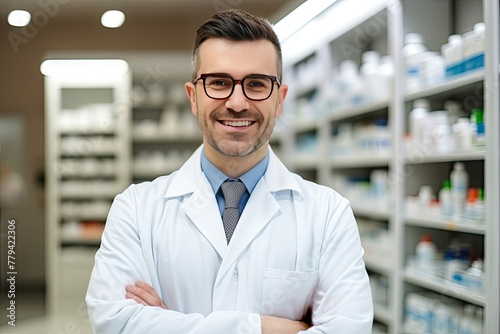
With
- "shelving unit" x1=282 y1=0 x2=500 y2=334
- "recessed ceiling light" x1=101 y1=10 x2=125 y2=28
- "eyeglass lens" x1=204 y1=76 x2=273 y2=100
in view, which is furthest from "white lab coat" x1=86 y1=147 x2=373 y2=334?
"recessed ceiling light" x1=101 y1=10 x2=125 y2=28

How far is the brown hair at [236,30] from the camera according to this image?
1.46 metres

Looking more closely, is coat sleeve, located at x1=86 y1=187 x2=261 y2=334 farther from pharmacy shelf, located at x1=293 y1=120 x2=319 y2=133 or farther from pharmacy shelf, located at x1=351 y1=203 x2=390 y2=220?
pharmacy shelf, located at x1=293 y1=120 x2=319 y2=133

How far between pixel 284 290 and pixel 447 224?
5.84 ft

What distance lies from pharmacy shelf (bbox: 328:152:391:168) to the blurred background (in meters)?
0.02

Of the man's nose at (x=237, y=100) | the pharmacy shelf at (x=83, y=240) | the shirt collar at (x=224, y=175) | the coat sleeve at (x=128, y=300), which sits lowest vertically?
the pharmacy shelf at (x=83, y=240)

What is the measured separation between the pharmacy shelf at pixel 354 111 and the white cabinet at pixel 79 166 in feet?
8.27

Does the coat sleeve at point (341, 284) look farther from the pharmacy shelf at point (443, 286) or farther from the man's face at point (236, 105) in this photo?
the pharmacy shelf at point (443, 286)

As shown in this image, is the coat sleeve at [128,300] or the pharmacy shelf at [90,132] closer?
the coat sleeve at [128,300]

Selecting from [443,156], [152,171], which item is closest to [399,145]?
[443,156]

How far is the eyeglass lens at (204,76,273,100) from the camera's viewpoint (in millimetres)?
1452

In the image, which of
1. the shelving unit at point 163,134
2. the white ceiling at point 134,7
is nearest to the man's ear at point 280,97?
the white ceiling at point 134,7

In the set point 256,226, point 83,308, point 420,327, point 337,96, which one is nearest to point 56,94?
point 83,308

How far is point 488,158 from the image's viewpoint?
8.28 ft

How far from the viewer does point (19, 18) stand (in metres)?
6.22
